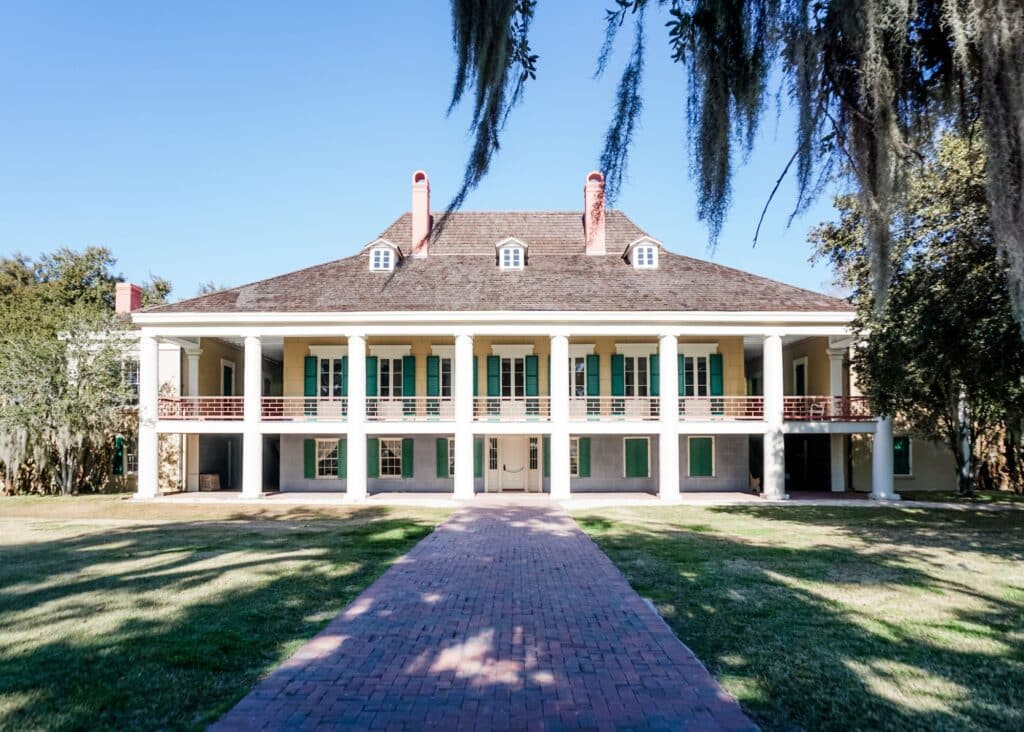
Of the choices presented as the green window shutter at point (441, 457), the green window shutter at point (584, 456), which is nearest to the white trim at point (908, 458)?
the green window shutter at point (584, 456)

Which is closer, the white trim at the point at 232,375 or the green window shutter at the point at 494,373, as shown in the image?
the green window shutter at the point at 494,373

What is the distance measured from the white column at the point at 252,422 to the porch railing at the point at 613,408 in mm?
10033

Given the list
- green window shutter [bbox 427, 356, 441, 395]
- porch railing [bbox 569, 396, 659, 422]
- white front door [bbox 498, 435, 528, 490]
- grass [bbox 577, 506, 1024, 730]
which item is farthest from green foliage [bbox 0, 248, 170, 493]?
grass [bbox 577, 506, 1024, 730]

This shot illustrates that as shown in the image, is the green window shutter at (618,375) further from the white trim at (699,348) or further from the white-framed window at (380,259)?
the white-framed window at (380,259)

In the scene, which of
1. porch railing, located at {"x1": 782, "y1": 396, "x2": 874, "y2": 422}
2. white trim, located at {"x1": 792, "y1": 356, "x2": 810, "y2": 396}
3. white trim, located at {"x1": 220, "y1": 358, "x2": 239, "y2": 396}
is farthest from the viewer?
white trim, located at {"x1": 220, "y1": 358, "x2": 239, "y2": 396}

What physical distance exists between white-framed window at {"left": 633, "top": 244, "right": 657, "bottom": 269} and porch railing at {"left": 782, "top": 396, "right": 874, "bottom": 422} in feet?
20.9

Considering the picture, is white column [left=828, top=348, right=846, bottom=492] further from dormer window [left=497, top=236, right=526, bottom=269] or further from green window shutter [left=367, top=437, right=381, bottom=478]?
green window shutter [left=367, top=437, right=381, bottom=478]

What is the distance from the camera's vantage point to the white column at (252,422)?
20953 millimetres

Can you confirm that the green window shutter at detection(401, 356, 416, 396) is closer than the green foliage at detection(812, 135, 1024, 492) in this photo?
No

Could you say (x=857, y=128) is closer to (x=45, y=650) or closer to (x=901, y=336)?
(x=45, y=650)

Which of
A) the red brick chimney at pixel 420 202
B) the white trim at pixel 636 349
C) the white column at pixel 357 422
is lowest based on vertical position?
the white column at pixel 357 422

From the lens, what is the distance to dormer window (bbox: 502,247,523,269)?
78.2 feet

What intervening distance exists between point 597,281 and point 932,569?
14240 millimetres

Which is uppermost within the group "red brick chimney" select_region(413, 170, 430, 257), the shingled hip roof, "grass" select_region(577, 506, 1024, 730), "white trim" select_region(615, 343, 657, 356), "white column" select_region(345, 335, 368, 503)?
"red brick chimney" select_region(413, 170, 430, 257)
